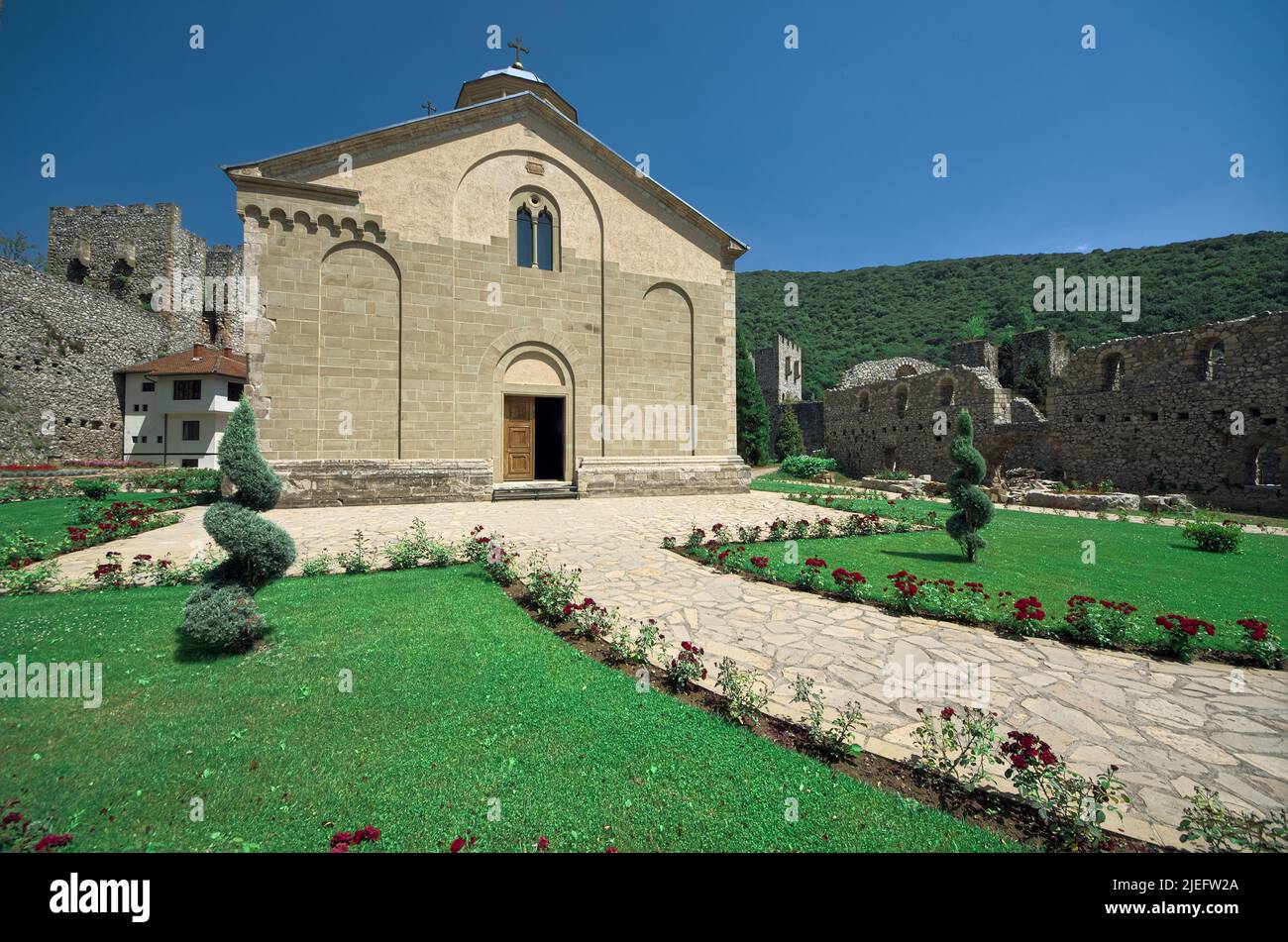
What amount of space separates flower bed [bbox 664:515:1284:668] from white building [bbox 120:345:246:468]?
3269cm

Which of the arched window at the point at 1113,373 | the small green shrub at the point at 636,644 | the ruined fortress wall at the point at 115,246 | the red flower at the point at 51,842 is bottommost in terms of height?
the small green shrub at the point at 636,644

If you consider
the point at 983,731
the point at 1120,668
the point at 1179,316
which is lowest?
the point at 1120,668

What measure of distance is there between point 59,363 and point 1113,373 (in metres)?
50.3

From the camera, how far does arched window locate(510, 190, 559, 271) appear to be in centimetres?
1533

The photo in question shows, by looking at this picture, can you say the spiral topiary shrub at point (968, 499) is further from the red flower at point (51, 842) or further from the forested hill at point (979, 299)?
the forested hill at point (979, 299)

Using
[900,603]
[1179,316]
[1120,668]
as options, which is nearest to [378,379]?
[900,603]

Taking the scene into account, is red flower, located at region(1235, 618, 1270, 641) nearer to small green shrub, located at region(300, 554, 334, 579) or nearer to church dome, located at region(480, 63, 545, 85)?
small green shrub, located at region(300, 554, 334, 579)

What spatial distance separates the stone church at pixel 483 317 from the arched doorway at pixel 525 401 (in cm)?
6

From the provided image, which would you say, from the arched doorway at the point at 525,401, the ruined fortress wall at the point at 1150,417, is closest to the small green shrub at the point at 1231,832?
the arched doorway at the point at 525,401

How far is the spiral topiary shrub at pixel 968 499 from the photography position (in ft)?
26.0
